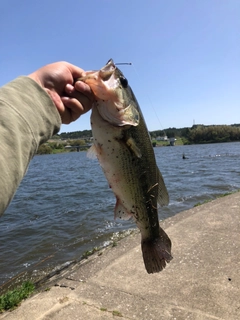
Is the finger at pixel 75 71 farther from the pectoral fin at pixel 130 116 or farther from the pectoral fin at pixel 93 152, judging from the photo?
the pectoral fin at pixel 93 152

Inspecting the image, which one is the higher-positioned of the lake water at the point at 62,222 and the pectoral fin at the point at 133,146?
the pectoral fin at the point at 133,146

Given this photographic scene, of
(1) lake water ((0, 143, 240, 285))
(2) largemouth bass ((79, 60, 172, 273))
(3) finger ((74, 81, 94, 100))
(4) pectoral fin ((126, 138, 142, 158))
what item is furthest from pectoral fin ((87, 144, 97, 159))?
(1) lake water ((0, 143, 240, 285))

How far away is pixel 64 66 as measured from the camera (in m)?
2.15

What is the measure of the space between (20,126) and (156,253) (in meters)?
1.90

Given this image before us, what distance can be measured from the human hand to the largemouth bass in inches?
2.9

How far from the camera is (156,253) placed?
2805 mm

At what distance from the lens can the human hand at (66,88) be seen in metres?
2.00

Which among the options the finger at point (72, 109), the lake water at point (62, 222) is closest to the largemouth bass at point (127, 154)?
the finger at point (72, 109)

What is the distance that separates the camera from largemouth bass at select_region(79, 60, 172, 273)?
2326mm

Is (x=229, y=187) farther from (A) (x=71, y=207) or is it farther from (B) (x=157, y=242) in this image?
(B) (x=157, y=242)

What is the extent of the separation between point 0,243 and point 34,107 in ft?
36.7

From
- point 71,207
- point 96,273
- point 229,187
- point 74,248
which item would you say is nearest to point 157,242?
point 96,273

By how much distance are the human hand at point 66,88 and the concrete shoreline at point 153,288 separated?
128 inches

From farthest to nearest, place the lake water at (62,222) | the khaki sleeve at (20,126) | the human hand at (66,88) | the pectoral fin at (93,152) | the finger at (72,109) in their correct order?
1. the lake water at (62,222)
2. the pectoral fin at (93,152)
3. the finger at (72,109)
4. the human hand at (66,88)
5. the khaki sleeve at (20,126)
